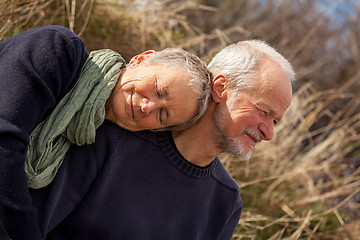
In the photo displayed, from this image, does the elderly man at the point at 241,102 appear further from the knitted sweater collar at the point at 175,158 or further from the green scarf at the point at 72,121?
the green scarf at the point at 72,121

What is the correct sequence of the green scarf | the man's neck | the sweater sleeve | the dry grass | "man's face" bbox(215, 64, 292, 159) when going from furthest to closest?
the dry grass, the man's neck, "man's face" bbox(215, 64, 292, 159), the green scarf, the sweater sleeve

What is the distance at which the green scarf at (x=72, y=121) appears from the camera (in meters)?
1.87

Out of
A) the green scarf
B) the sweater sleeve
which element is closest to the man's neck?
the green scarf

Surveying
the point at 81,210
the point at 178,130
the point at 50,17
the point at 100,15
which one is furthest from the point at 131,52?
the point at 81,210

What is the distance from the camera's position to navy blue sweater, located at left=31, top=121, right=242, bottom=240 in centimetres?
207

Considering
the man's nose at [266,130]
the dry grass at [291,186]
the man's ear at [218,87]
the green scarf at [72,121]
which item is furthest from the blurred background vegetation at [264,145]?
the man's ear at [218,87]

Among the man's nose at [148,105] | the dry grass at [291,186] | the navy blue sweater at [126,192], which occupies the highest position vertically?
the man's nose at [148,105]

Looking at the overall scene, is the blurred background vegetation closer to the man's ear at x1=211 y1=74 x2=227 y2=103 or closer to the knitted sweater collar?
the knitted sweater collar

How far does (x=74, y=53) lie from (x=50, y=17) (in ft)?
6.04

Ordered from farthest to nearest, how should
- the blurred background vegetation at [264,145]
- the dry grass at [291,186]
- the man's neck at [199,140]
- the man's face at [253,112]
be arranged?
the dry grass at [291,186]
the blurred background vegetation at [264,145]
the man's neck at [199,140]
the man's face at [253,112]

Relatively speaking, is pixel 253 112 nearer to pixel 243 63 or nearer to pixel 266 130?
pixel 266 130

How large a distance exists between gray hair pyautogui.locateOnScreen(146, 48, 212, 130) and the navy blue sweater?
0.79 feet

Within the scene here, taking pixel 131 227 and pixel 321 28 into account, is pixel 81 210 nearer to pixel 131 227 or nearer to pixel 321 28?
pixel 131 227

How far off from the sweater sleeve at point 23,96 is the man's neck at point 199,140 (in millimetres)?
661
